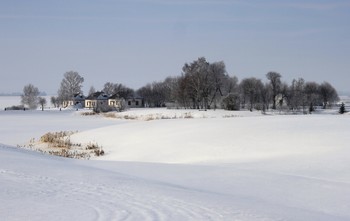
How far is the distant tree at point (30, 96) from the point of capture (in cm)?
13425

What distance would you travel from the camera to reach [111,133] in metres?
32.9

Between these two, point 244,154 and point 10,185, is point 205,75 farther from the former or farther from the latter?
point 10,185

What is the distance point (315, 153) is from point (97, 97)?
384 ft

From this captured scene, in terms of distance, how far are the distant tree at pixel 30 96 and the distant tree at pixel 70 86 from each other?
27.3 feet

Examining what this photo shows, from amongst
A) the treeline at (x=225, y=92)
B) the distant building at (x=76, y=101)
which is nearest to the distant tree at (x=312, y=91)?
the treeline at (x=225, y=92)

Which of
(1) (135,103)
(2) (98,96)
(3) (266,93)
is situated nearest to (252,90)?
(3) (266,93)

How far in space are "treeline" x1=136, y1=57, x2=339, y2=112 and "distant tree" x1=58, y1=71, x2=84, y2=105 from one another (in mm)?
22125

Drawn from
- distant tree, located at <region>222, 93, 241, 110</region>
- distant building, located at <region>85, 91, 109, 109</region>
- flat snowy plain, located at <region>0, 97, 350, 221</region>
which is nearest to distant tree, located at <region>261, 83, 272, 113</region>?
distant tree, located at <region>222, 93, 241, 110</region>

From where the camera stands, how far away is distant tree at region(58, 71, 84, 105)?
5620 inches

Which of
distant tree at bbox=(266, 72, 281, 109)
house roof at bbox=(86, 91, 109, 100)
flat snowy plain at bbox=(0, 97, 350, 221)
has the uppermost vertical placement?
distant tree at bbox=(266, 72, 281, 109)

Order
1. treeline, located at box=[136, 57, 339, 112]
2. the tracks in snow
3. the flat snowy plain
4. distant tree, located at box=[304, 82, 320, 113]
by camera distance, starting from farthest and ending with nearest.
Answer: distant tree, located at box=[304, 82, 320, 113], treeline, located at box=[136, 57, 339, 112], the flat snowy plain, the tracks in snow

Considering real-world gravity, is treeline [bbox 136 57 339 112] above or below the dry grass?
above

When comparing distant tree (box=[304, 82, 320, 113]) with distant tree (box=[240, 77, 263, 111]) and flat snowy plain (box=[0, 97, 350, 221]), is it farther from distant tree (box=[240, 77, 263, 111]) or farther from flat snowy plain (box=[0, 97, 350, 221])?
flat snowy plain (box=[0, 97, 350, 221])

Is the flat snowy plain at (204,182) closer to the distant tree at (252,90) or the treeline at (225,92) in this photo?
the treeline at (225,92)
